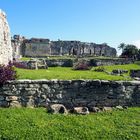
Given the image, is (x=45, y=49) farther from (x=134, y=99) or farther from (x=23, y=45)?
(x=134, y=99)

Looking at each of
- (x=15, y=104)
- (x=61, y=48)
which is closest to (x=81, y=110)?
(x=15, y=104)

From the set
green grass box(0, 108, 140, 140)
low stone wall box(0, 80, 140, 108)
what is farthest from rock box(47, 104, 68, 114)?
low stone wall box(0, 80, 140, 108)

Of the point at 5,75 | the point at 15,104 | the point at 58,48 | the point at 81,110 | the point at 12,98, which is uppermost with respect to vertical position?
the point at 58,48

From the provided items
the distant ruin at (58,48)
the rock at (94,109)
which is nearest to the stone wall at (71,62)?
the distant ruin at (58,48)

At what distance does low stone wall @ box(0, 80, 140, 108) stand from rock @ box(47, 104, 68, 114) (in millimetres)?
717

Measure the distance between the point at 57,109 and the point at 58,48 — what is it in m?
47.2

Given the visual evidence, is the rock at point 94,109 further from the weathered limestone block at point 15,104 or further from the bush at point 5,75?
the bush at point 5,75

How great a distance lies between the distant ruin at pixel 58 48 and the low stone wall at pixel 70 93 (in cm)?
3765

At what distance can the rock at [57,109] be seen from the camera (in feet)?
37.8

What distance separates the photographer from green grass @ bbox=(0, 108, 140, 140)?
9602 mm

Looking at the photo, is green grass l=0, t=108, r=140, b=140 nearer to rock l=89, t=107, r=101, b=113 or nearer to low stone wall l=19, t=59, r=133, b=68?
rock l=89, t=107, r=101, b=113

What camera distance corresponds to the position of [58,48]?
58562mm

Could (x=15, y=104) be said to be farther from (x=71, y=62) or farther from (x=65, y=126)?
(x=71, y=62)

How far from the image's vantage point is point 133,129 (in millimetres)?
10461
